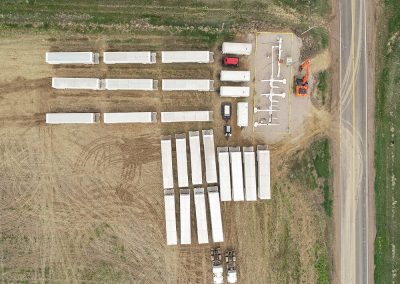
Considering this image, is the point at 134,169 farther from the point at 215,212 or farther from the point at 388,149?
the point at 388,149

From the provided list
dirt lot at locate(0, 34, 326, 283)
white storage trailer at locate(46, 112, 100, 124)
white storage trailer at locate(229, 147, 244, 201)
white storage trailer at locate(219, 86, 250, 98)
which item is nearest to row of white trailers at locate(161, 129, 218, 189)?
dirt lot at locate(0, 34, 326, 283)

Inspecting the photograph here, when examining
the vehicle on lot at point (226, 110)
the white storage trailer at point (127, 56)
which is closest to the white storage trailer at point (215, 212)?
the vehicle on lot at point (226, 110)

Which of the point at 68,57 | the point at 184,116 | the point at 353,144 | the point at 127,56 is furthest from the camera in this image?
the point at 353,144

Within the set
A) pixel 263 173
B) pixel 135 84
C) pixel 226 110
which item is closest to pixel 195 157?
pixel 226 110

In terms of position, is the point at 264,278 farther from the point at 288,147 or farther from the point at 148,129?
the point at 148,129

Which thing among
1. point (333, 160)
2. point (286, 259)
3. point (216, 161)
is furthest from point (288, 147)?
point (286, 259)

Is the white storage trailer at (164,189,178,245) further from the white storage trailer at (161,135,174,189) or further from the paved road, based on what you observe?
the paved road
